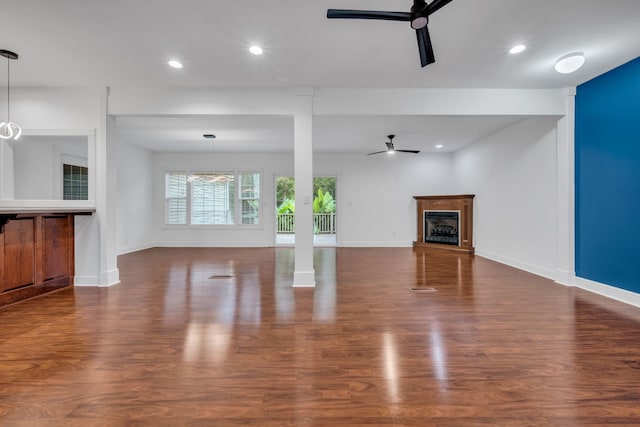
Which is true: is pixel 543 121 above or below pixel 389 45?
below

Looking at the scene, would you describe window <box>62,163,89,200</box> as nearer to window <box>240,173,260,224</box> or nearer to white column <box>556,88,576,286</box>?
window <box>240,173,260,224</box>

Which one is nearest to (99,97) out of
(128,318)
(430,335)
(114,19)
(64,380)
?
(114,19)

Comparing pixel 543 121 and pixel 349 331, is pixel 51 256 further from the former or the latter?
pixel 543 121

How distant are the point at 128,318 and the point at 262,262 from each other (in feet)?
9.62

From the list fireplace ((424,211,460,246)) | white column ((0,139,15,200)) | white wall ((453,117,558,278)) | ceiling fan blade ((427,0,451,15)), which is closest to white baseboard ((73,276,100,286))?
white column ((0,139,15,200))

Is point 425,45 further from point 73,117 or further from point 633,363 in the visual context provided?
point 73,117

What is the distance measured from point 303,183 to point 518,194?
3.94m

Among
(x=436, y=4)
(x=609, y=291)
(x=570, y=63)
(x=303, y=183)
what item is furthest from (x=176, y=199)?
(x=609, y=291)

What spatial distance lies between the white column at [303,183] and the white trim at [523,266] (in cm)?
354

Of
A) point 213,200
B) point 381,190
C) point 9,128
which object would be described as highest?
point 9,128

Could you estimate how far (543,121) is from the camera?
435cm

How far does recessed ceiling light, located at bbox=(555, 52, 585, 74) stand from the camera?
9.98 feet

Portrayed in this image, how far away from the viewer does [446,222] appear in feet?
23.4

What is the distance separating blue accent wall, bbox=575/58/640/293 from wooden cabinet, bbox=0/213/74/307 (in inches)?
257
